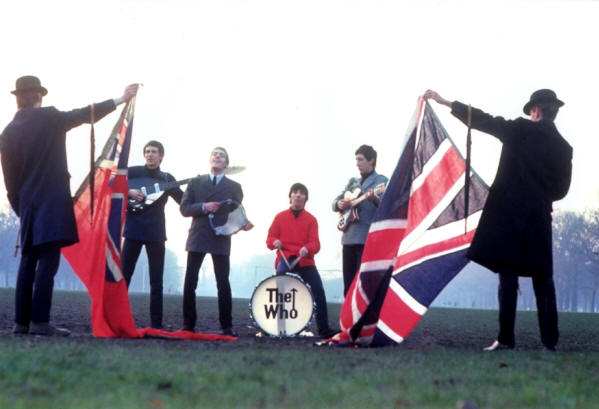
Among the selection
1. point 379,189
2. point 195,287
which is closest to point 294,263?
point 195,287

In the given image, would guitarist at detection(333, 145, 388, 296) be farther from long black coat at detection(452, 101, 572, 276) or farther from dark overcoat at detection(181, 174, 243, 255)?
long black coat at detection(452, 101, 572, 276)

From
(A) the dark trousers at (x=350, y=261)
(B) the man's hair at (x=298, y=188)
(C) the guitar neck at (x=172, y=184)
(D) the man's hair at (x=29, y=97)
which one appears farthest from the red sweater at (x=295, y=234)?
(D) the man's hair at (x=29, y=97)

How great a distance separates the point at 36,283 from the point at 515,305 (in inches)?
187

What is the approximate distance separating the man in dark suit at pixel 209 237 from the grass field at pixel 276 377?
240 centimetres

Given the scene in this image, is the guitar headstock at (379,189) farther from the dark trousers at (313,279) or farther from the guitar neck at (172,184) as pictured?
the guitar neck at (172,184)

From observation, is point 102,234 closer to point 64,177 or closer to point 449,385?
point 64,177

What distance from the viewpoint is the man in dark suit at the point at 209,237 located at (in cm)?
987

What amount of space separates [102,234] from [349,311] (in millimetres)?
2747

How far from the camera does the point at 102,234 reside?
872cm

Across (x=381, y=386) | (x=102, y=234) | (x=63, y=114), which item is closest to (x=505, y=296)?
(x=381, y=386)

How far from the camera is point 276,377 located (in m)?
5.21

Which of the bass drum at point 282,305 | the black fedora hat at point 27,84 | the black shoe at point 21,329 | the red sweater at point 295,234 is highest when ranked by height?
the black fedora hat at point 27,84

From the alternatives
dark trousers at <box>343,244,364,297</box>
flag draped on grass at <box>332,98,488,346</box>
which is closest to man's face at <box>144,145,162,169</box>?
dark trousers at <box>343,244,364,297</box>

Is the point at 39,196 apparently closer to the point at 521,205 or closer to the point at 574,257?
the point at 521,205
